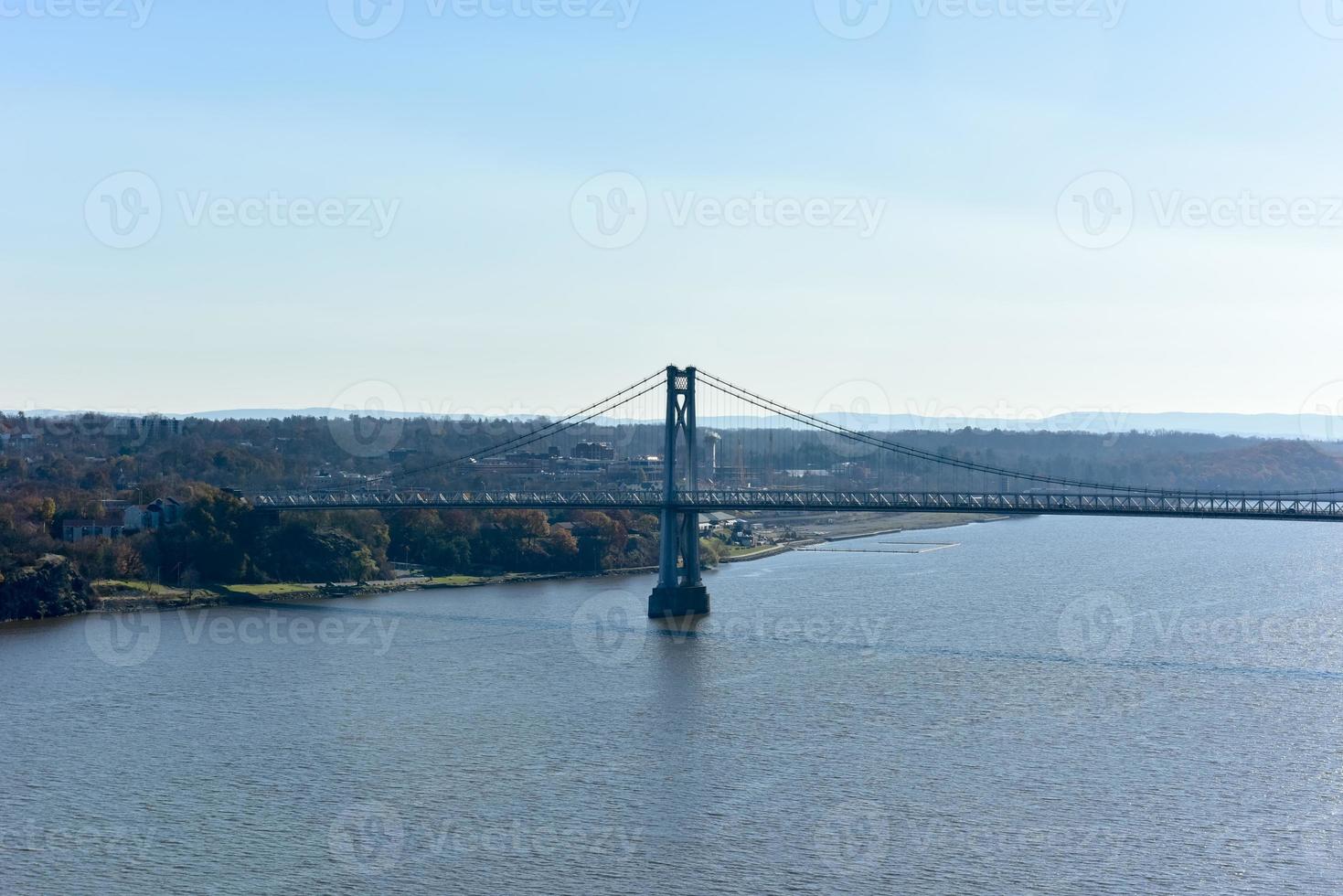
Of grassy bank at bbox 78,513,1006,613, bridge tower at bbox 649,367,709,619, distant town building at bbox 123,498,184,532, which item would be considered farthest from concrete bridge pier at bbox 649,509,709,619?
distant town building at bbox 123,498,184,532

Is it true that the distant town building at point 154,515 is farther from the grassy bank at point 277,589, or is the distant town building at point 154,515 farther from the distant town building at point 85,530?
the grassy bank at point 277,589

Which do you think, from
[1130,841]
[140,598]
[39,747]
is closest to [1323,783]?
[1130,841]

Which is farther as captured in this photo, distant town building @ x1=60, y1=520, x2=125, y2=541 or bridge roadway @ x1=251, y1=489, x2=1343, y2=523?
distant town building @ x1=60, y1=520, x2=125, y2=541

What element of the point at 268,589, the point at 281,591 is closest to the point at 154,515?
the point at 268,589

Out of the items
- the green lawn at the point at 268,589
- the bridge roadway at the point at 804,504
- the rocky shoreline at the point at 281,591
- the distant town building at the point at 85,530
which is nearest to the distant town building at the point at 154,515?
the distant town building at the point at 85,530

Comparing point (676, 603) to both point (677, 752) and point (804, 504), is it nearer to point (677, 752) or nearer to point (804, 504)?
point (804, 504)

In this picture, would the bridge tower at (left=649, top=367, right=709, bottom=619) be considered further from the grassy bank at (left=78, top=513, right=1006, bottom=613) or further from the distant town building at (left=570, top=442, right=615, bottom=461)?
the distant town building at (left=570, top=442, right=615, bottom=461)
